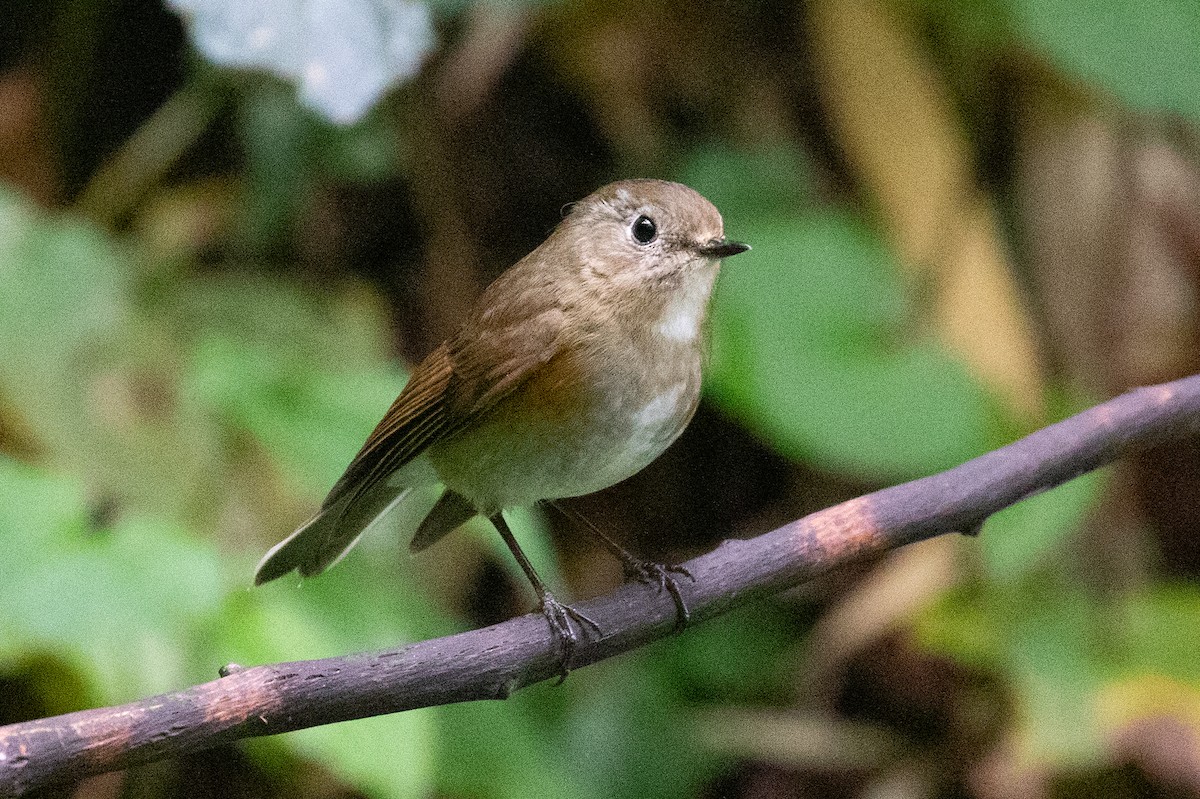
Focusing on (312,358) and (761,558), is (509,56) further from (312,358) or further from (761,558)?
(761,558)

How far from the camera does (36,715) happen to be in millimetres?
3141

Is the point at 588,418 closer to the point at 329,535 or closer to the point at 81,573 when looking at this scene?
the point at 329,535

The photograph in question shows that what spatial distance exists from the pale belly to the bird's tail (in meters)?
0.30

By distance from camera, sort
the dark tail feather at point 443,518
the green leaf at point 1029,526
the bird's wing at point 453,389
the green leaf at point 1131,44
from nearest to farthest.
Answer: the bird's wing at point 453,389
the dark tail feather at point 443,518
the green leaf at point 1131,44
the green leaf at point 1029,526

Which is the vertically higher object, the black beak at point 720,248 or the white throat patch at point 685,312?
the black beak at point 720,248

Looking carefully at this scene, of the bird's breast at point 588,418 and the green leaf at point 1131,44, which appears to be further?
the green leaf at point 1131,44

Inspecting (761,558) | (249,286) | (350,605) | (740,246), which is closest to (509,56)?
(249,286)

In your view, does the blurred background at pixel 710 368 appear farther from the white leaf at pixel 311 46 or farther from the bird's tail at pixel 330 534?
the bird's tail at pixel 330 534

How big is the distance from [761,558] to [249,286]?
217 cm

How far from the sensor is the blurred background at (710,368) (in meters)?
2.88

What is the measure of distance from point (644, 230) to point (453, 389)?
436 millimetres

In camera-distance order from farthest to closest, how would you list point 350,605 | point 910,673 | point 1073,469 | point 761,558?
point 910,673
point 350,605
point 1073,469
point 761,558

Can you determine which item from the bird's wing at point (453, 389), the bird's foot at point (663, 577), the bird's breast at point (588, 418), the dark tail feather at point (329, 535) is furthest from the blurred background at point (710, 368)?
the bird's breast at point (588, 418)

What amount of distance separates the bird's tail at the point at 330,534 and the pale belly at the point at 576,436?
299 millimetres
